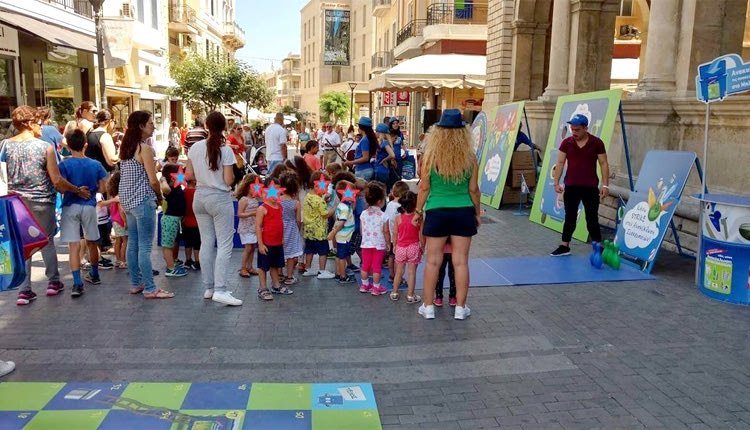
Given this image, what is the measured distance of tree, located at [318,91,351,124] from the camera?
2488 inches

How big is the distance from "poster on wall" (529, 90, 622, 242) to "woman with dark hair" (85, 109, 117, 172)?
6.55 m

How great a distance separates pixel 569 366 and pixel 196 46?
37652mm

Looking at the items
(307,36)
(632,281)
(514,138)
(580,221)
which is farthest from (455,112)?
(307,36)

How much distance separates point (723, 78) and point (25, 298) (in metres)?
7.42

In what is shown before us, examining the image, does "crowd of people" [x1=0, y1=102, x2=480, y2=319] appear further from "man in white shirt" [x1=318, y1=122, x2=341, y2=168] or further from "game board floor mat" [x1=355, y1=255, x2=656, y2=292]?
"man in white shirt" [x1=318, y1=122, x2=341, y2=168]

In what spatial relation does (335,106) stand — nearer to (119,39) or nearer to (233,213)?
(119,39)

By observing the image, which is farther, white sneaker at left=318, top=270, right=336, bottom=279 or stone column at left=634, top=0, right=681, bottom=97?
stone column at left=634, top=0, right=681, bottom=97

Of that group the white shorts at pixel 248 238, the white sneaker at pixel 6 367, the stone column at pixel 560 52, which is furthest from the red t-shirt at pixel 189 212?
the stone column at pixel 560 52

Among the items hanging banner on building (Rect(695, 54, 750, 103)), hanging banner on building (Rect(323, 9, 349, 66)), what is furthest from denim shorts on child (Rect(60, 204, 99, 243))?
hanging banner on building (Rect(323, 9, 349, 66))

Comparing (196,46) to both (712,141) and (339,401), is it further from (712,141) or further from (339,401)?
(339,401)

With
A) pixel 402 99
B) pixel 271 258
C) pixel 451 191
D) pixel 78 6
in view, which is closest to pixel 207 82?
pixel 78 6

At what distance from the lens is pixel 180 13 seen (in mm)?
34875

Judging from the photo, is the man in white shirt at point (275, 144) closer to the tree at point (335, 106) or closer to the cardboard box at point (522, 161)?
the cardboard box at point (522, 161)

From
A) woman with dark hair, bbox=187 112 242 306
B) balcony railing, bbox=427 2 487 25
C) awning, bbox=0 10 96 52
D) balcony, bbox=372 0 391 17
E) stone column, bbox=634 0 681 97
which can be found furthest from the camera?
balcony, bbox=372 0 391 17
